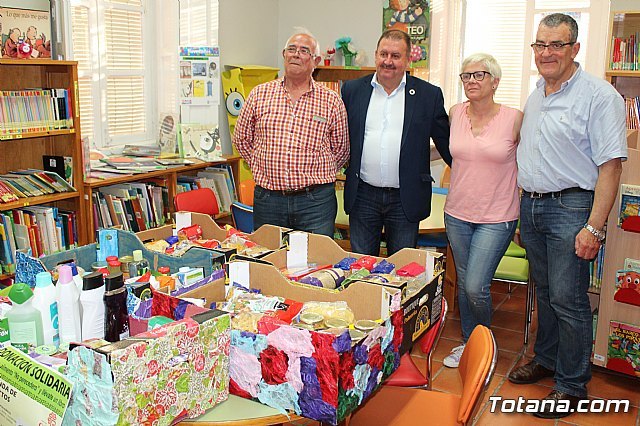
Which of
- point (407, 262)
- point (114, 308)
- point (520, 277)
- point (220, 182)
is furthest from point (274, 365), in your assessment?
point (220, 182)

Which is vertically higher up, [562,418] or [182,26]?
[182,26]

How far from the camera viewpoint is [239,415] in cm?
169

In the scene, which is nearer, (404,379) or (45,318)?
(45,318)

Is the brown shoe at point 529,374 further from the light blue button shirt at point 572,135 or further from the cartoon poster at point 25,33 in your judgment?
the cartoon poster at point 25,33

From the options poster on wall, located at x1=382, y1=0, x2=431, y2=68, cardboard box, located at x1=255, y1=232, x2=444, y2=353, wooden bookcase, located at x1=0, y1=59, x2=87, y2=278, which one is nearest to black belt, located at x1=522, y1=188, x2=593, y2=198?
cardboard box, located at x1=255, y1=232, x2=444, y2=353

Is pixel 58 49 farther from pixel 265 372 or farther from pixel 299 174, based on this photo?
pixel 265 372

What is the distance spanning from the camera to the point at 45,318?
181 centimetres

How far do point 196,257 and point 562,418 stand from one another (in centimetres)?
197

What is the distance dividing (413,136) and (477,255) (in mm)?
668

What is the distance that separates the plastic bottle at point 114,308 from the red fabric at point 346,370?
64 centimetres

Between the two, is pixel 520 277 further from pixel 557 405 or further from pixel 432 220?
pixel 557 405

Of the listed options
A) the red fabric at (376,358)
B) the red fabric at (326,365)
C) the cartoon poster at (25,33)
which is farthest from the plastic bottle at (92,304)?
the cartoon poster at (25,33)


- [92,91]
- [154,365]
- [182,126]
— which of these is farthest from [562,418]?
[92,91]

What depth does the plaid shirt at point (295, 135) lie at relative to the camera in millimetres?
3314
